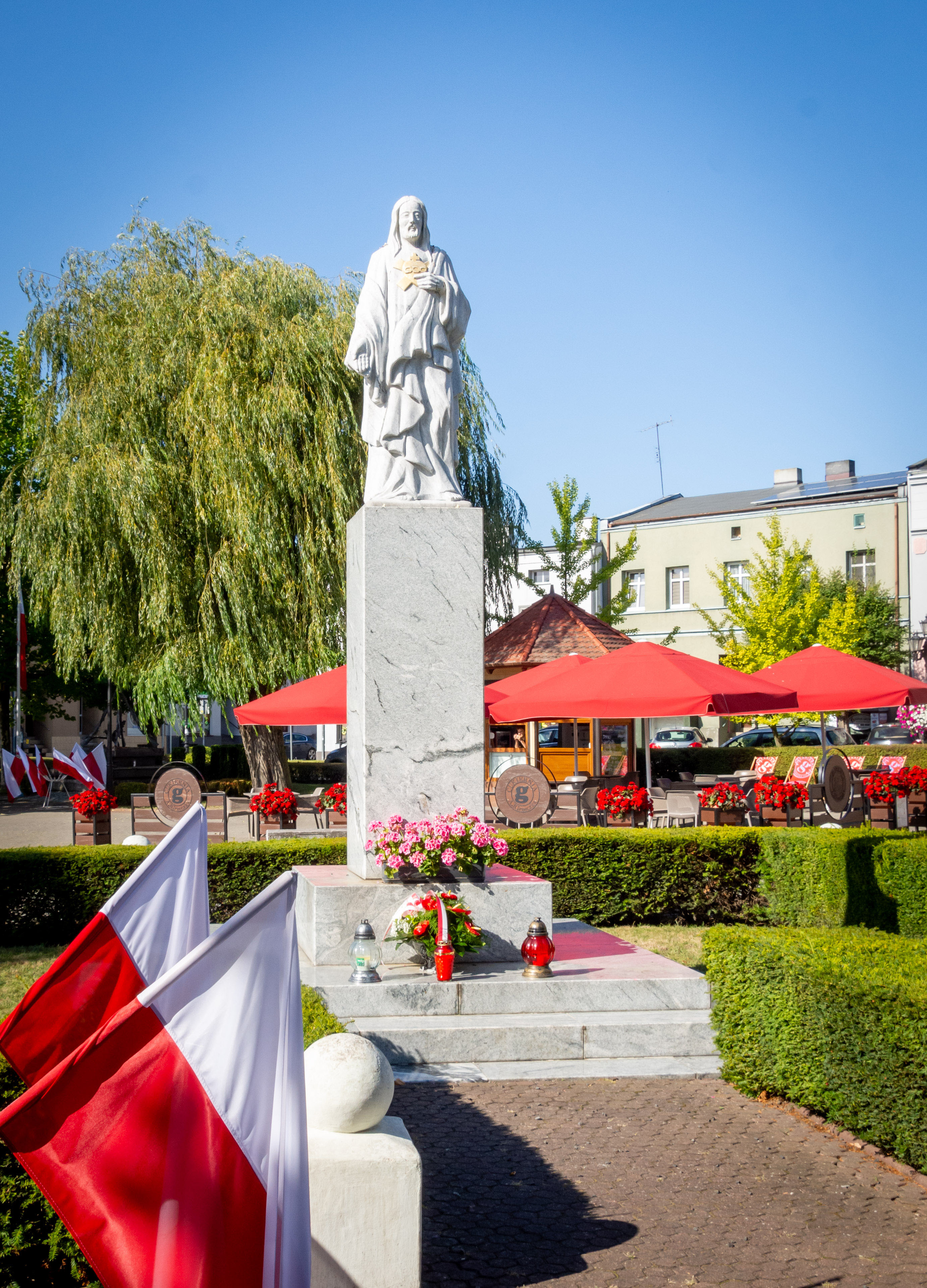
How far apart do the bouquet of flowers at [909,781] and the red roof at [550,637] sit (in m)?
5.67

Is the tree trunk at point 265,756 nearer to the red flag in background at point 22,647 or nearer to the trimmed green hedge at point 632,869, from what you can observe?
the trimmed green hedge at point 632,869

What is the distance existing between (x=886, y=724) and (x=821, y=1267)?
33.9 metres

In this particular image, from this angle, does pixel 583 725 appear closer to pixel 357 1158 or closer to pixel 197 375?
pixel 197 375

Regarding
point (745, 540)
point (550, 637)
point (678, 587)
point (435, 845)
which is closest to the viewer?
point (435, 845)

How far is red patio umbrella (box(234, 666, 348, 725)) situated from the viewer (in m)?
12.8

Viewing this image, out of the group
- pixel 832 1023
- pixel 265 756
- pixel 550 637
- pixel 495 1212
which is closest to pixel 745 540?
pixel 550 637

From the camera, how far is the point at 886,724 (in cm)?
3566

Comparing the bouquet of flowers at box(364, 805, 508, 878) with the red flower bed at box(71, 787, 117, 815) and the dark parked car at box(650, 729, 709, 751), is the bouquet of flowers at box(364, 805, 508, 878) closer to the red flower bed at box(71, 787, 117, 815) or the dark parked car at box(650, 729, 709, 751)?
the red flower bed at box(71, 787, 117, 815)

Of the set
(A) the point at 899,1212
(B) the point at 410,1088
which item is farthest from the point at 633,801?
(A) the point at 899,1212

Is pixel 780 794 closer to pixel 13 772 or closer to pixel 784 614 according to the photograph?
pixel 13 772

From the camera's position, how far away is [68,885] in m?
9.95

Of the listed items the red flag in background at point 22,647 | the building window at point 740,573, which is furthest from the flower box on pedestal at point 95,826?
the building window at point 740,573

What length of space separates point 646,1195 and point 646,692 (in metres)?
8.44

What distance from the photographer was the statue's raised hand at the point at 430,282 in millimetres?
8328
